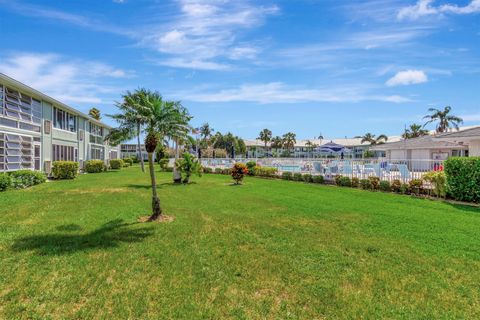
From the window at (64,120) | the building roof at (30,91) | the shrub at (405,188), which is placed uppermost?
A: the building roof at (30,91)

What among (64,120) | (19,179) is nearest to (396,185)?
(19,179)

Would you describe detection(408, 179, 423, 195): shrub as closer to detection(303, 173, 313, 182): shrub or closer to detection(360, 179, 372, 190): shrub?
detection(360, 179, 372, 190): shrub

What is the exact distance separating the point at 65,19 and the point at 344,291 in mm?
15086

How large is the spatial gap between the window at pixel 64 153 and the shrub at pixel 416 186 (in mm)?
23467

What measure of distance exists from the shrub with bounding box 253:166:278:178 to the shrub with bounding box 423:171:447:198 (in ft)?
39.2

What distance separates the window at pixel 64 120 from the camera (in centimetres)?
2359

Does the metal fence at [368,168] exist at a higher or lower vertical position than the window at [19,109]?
lower

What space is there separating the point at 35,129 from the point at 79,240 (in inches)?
656

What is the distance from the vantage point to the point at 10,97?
17.1 m

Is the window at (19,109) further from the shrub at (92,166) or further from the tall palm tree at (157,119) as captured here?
the tall palm tree at (157,119)

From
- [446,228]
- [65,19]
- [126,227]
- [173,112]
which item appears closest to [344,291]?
[446,228]

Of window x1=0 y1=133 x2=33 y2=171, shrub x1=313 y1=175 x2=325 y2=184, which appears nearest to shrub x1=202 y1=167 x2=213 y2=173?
shrub x1=313 y1=175 x2=325 y2=184

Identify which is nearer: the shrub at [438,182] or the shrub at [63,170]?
the shrub at [438,182]

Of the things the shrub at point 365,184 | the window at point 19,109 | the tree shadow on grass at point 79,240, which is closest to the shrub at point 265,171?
the shrub at point 365,184
